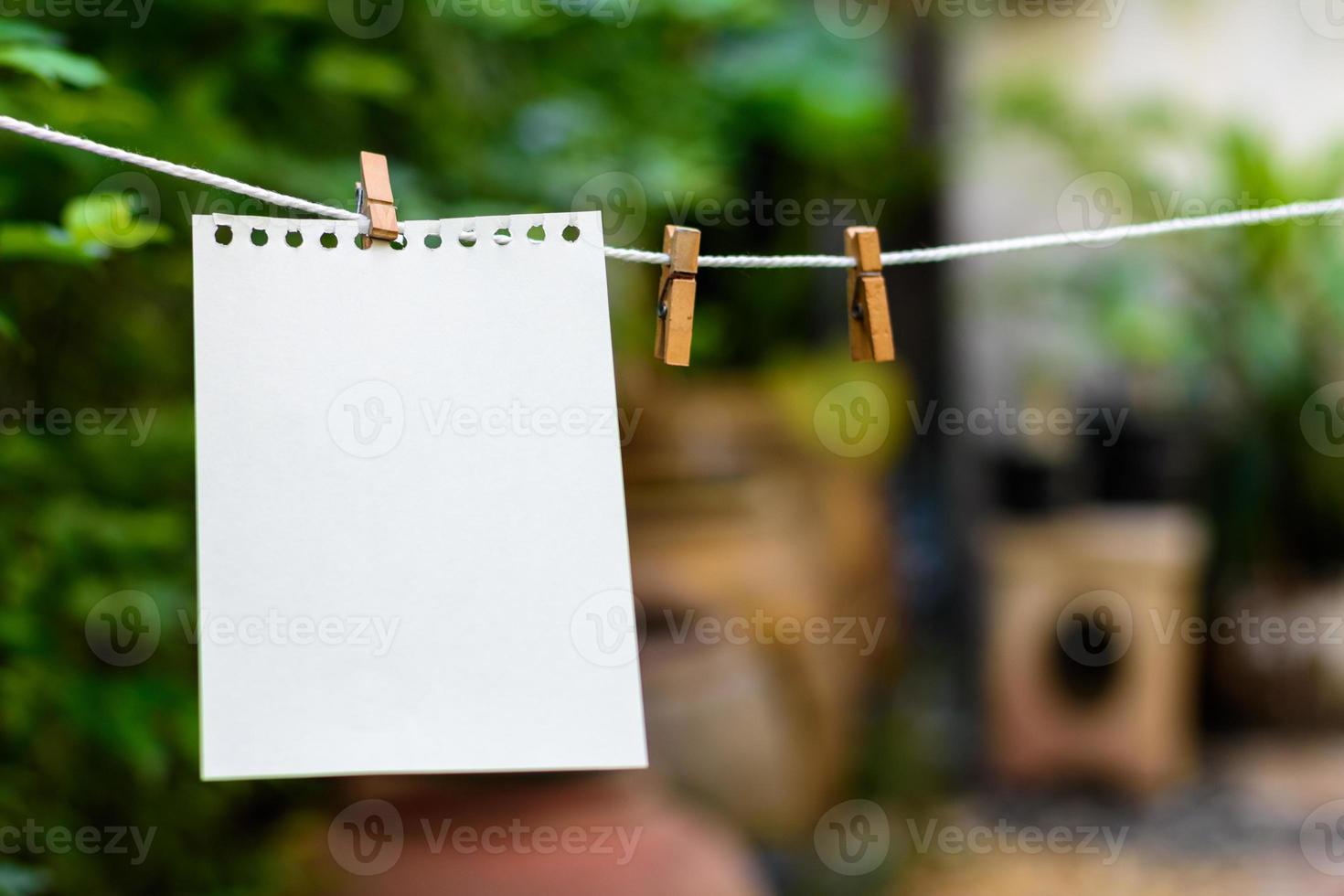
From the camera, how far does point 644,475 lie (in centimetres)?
311

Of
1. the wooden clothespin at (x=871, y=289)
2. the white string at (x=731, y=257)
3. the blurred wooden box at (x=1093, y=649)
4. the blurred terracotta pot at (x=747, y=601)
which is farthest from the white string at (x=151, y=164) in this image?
the blurred wooden box at (x=1093, y=649)

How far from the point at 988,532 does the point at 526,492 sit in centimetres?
325

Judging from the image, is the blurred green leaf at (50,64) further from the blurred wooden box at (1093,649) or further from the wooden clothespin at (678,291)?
the blurred wooden box at (1093,649)

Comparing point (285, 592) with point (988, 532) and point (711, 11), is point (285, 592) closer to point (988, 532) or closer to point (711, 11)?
point (711, 11)

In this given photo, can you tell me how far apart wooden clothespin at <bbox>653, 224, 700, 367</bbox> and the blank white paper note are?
0.18ft

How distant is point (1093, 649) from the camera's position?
3439 mm

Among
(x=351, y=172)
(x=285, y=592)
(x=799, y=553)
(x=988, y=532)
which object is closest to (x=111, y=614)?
(x=351, y=172)

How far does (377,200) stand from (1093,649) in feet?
10.4

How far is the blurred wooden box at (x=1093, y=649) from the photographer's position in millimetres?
3400

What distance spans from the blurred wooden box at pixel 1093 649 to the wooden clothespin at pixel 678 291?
115 inches

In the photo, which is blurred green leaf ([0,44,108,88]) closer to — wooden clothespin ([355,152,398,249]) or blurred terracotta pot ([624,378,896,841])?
wooden clothespin ([355,152,398,249])

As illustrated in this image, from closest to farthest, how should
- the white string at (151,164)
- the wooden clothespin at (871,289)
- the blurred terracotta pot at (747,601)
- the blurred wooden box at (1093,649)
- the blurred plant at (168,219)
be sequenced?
1. the white string at (151,164)
2. the wooden clothespin at (871,289)
3. the blurred plant at (168,219)
4. the blurred terracotta pot at (747,601)
5. the blurred wooden box at (1093,649)

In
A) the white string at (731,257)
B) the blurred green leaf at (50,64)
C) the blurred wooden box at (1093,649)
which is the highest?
the blurred green leaf at (50,64)

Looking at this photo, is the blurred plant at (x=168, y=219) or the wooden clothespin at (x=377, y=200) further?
the blurred plant at (x=168, y=219)
